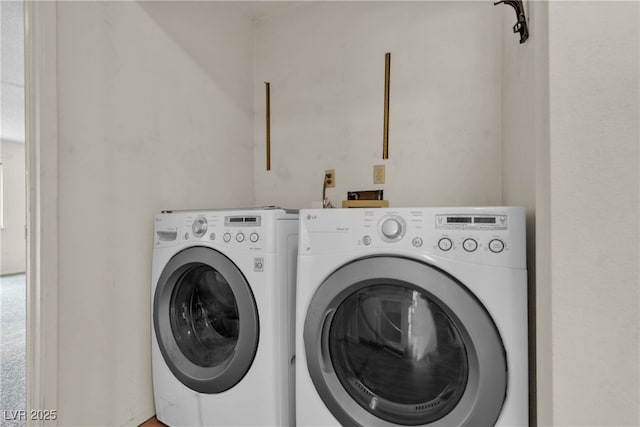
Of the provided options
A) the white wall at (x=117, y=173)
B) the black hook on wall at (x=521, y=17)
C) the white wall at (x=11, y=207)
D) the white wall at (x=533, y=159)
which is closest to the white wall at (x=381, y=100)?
the white wall at (x=533, y=159)

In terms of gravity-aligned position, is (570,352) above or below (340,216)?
below

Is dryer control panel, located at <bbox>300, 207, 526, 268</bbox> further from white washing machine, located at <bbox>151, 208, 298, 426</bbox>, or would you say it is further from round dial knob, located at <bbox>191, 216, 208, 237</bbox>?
round dial knob, located at <bbox>191, 216, 208, 237</bbox>

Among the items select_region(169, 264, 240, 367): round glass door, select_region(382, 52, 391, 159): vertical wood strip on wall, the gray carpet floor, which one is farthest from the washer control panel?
the gray carpet floor

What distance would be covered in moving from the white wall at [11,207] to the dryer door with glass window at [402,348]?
6693 mm

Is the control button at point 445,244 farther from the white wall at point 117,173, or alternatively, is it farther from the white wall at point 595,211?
the white wall at point 117,173

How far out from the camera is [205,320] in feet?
4.38

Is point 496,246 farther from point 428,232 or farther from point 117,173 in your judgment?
point 117,173

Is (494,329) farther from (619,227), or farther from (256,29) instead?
(256,29)

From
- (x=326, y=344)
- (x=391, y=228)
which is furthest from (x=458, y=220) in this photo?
(x=326, y=344)

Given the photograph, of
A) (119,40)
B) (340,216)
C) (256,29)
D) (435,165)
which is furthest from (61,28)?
(435,165)

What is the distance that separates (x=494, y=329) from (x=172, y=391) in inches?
49.0

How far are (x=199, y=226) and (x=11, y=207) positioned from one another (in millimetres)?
6263

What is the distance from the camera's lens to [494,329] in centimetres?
81

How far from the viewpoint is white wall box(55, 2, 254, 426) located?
1146 millimetres
